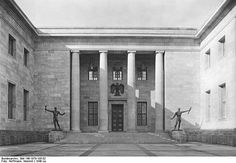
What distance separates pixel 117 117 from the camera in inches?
1778

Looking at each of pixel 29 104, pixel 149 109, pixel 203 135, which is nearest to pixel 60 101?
pixel 29 104

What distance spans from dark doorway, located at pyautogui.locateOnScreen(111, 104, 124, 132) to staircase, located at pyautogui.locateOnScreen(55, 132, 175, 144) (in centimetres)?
710

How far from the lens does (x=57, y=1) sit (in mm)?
15203

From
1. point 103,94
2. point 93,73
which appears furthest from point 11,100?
point 93,73

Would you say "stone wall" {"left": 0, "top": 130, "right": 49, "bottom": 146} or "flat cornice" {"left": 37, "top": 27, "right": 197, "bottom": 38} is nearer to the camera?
"stone wall" {"left": 0, "top": 130, "right": 49, "bottom": 146}

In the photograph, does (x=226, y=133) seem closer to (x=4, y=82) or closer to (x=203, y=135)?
(x=203, y=135)

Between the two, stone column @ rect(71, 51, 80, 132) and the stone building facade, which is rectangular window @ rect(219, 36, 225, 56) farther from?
stone column @ rect(71, 51, 80, 132)

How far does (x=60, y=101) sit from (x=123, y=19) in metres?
25.6

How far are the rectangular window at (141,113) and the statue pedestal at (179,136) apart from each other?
8.58 meters

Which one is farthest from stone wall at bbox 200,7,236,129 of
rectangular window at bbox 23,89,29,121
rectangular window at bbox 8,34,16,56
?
rectangular window at bbox 8,34,16,56

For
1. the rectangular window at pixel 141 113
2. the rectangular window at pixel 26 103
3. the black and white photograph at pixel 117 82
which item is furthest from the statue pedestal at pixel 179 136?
the rectangular window at pixel 26 103

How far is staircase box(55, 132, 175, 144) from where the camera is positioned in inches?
1366

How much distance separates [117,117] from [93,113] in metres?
2.67

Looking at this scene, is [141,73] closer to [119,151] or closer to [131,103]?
[131,103]
